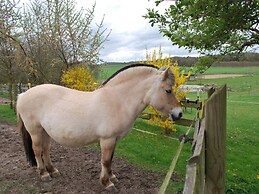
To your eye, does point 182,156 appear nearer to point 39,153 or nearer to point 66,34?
point 39,153

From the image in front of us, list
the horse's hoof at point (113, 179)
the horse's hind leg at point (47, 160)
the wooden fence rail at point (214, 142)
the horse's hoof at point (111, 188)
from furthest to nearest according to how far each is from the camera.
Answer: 1. the horse's hind leg at point (47, 160)
2. the horse's hoof at point (113, 179)
3. the horse's hoof at point (111, 188)
4. the wooden fence rail at point (214, 142)

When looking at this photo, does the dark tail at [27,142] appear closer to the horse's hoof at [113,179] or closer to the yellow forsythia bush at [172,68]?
the horse's hoof at [113,179]

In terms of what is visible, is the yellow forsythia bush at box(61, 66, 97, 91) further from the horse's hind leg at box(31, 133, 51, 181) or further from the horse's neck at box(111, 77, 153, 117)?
the horse's neck at box(111, 77, 153, 117)

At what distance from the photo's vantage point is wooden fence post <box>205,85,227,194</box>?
1408 mm

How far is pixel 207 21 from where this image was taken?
370 centimetres

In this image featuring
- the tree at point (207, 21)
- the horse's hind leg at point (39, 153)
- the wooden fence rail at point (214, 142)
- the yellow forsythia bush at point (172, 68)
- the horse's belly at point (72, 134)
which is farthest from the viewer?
the yellow forsythia bush at point (172, 68)

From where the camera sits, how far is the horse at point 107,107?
140 inches

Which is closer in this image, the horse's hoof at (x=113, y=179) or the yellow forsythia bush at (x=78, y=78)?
the horse's hoof at (x=113, y=179)

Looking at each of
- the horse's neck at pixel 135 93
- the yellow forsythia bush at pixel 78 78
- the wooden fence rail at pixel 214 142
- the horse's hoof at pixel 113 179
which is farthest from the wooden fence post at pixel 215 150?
the yellow forsythia bush at pixel 78 78

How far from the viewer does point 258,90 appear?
29.7 metres

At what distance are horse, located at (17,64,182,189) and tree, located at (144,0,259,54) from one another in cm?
72

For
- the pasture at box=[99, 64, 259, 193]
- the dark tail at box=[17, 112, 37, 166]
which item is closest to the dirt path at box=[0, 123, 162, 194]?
the dark tail at box=[17, 112, 37, 166]

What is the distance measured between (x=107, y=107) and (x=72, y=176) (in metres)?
1.55

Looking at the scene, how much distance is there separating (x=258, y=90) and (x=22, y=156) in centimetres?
3006
